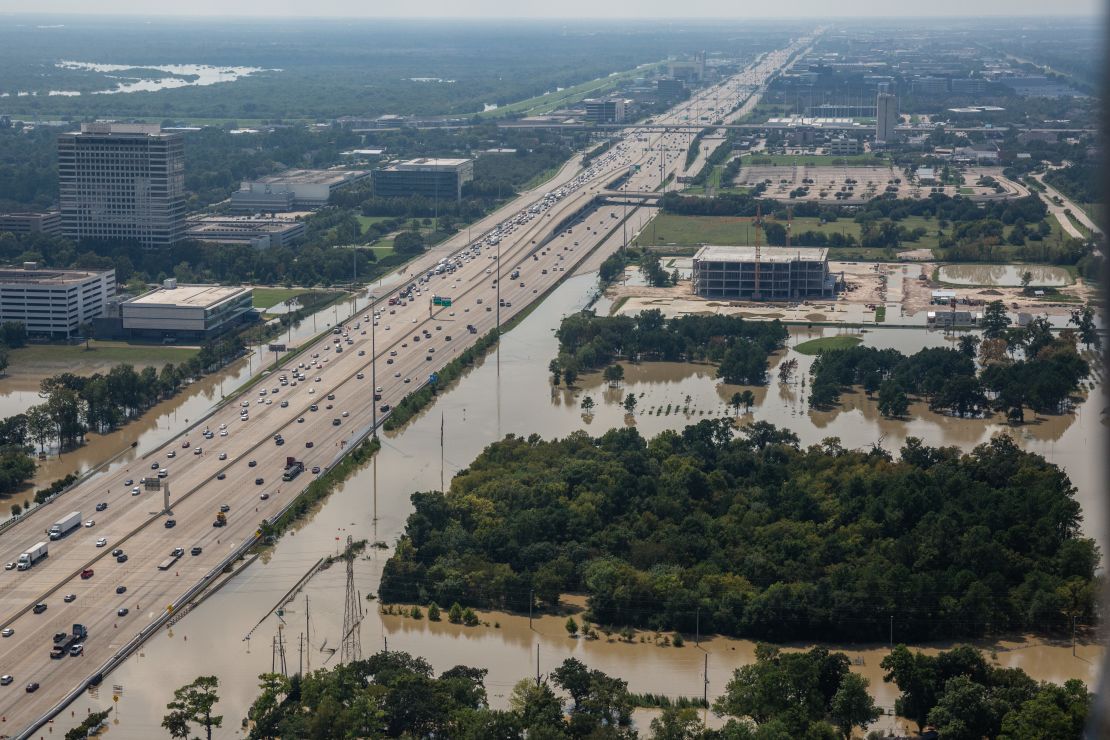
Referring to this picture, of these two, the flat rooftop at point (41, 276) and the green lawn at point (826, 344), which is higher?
the flat rooftop at point (41, 276)

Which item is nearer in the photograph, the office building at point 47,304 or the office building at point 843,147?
the office building at point 47,304

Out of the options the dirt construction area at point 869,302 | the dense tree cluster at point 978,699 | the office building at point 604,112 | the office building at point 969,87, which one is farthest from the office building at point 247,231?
the office building at point 969,87

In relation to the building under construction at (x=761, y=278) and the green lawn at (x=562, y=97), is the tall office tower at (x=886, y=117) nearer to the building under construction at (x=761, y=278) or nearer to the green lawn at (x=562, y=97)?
the green lawn at (x=562, y=97)

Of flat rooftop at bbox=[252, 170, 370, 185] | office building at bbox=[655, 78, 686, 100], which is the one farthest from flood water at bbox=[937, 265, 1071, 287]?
office building at bbox=[655, 78, 686, 100]

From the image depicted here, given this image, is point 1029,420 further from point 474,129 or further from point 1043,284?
point 474,129

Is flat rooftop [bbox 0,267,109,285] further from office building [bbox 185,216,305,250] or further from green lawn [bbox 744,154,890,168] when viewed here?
green lawn [bbox 744,154,890,168]

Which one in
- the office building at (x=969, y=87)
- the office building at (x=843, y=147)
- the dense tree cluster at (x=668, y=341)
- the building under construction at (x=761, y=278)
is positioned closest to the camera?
the dense tree cluster at (x=668, y=341)

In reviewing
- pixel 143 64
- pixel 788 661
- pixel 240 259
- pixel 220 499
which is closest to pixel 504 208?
pixel 240 259
